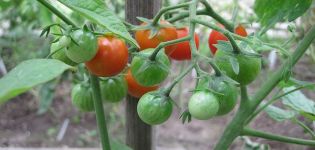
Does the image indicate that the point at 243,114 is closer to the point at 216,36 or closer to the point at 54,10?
the point at 216,36

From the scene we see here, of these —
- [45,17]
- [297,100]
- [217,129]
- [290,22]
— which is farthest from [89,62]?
[217,129]

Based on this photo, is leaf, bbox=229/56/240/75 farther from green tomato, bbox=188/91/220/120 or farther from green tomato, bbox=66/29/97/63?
green tomato, bbox=66/29/97/63

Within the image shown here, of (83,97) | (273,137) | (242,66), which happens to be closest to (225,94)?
(242,66)

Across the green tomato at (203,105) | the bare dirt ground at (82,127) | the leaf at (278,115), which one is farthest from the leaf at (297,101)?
the bare dirt ground at (82,127)

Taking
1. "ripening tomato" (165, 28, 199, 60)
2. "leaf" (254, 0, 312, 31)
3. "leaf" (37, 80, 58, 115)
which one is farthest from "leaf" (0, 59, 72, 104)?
"leaf" (37, 80, 58, 115)

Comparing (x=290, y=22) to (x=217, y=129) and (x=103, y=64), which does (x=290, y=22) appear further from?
(x=217, y=129)

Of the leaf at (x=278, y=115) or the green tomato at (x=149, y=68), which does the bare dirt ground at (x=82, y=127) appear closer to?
the leaf at (x=278, y=115)

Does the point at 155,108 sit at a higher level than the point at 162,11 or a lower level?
lower
